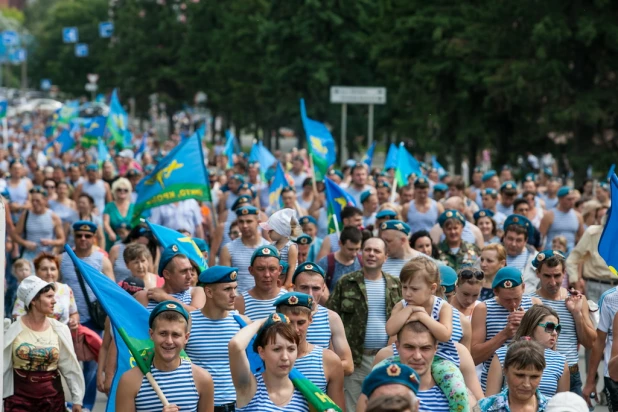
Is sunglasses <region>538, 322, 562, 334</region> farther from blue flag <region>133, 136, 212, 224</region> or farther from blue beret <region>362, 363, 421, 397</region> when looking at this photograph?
blue flag <region>133, 136, 212, 224</region>

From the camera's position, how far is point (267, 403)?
6.70m

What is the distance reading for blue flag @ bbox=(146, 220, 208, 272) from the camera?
1058 cm

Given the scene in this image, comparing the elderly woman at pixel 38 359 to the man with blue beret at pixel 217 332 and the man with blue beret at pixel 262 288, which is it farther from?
the man with blue beret at pixel 217 332

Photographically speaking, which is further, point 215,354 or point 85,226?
point 85,226

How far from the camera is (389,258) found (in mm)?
10625

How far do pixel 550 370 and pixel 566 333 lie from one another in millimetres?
1185

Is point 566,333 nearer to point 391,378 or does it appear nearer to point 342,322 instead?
point 342,322

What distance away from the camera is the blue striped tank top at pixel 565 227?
51.5 ft

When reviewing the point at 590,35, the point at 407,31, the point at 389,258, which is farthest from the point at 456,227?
the point at 407,31

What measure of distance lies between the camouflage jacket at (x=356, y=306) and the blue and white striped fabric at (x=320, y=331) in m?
1.37

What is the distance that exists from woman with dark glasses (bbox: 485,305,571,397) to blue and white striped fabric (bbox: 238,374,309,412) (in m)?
1.41

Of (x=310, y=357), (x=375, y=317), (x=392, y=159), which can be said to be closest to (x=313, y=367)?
(x=310, y=357)

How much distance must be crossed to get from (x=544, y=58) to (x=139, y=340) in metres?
24.0

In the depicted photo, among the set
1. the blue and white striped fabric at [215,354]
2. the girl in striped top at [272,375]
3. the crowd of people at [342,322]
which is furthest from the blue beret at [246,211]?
the girl in striped top at [272,375]
